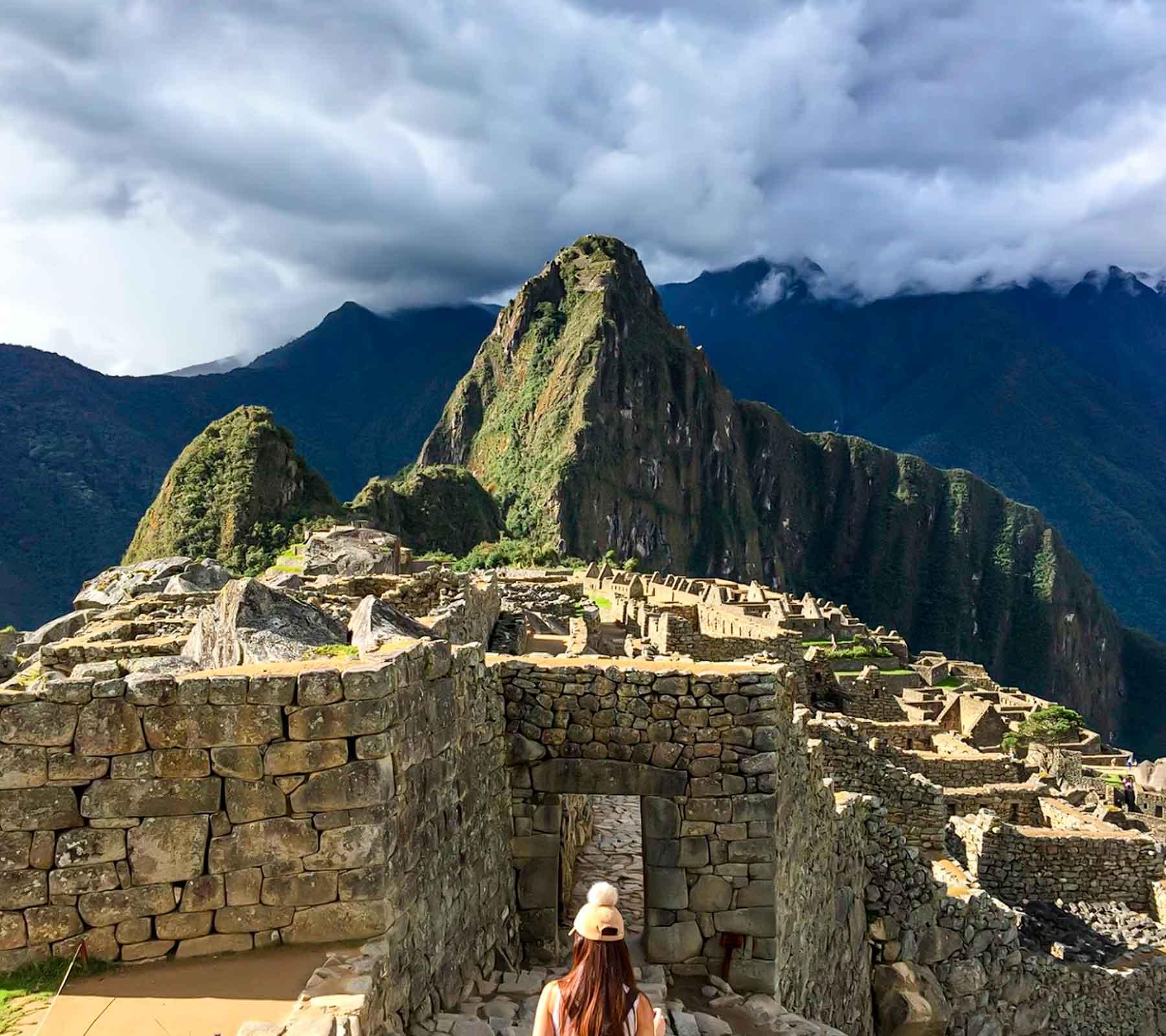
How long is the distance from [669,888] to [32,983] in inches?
155

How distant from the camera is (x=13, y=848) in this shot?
4.23m

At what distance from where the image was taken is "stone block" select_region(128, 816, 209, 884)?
4312 millimetres

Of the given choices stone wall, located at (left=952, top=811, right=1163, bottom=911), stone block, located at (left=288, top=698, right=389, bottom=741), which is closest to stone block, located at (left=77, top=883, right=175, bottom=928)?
stone block, located at (left=288, top=698, right=389, bottom=741)

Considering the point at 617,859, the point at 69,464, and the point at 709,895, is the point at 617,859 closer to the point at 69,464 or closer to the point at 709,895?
the point at 709,895

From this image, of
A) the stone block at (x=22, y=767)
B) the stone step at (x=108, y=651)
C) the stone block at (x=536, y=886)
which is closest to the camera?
the stone block at (x=22, y=767)

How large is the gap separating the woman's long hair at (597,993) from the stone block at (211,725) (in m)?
1.96

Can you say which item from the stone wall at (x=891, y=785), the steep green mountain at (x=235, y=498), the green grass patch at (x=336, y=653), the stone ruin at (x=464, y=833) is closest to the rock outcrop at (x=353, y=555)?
the stone wall at (x=891, y=785)

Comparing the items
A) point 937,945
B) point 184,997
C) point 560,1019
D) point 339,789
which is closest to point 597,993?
point 560,1019

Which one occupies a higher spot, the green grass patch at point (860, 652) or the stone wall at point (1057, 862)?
the green grass patch at point (860, 652)

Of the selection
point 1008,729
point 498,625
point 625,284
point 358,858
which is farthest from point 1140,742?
point 358,858

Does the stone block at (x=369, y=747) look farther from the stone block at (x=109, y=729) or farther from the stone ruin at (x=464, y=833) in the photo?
the stone block at (x=109, y=729)

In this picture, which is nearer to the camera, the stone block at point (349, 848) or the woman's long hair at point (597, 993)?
the woman's long hair at point (597, 993)

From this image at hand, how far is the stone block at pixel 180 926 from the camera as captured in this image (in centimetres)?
436

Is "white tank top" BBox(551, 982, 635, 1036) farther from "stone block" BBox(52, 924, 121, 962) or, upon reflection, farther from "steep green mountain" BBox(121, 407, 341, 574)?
"steep green mountain" BBox(121, 407, 341, 574)
